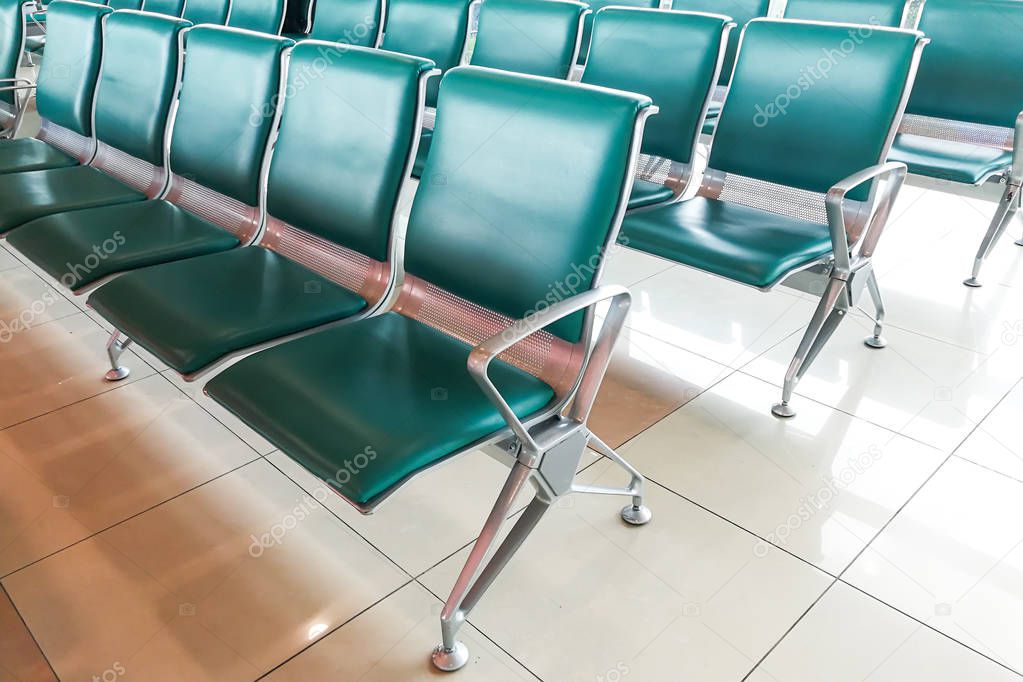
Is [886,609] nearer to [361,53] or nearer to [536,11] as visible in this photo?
[361,53]

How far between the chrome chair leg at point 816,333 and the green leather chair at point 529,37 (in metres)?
1.20

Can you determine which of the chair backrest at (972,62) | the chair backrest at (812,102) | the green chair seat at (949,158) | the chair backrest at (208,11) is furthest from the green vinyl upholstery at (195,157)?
the chair backrest at (972,62)

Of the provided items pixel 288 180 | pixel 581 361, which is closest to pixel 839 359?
pixel 581 361

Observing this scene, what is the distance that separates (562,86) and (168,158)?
4.70ft

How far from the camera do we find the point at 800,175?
2242mm

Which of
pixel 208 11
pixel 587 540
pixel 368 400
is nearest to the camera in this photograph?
pixel 368 400

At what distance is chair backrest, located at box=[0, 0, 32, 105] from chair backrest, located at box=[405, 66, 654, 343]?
7.63ft

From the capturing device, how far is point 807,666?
141 cm

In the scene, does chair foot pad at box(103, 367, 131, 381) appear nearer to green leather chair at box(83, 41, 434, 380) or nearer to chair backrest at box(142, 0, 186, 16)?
green leather chair at box(83, 41, 434, 380)

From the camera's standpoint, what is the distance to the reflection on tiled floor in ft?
4.69

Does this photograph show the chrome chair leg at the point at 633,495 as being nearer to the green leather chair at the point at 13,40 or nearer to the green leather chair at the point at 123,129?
the green leather chair at the point at 123,129

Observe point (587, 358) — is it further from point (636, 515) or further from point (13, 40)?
point (13, 40)

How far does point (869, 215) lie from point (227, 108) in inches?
68.6

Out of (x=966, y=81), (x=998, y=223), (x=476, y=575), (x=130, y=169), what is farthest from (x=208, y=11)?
(x=998, y=223)
